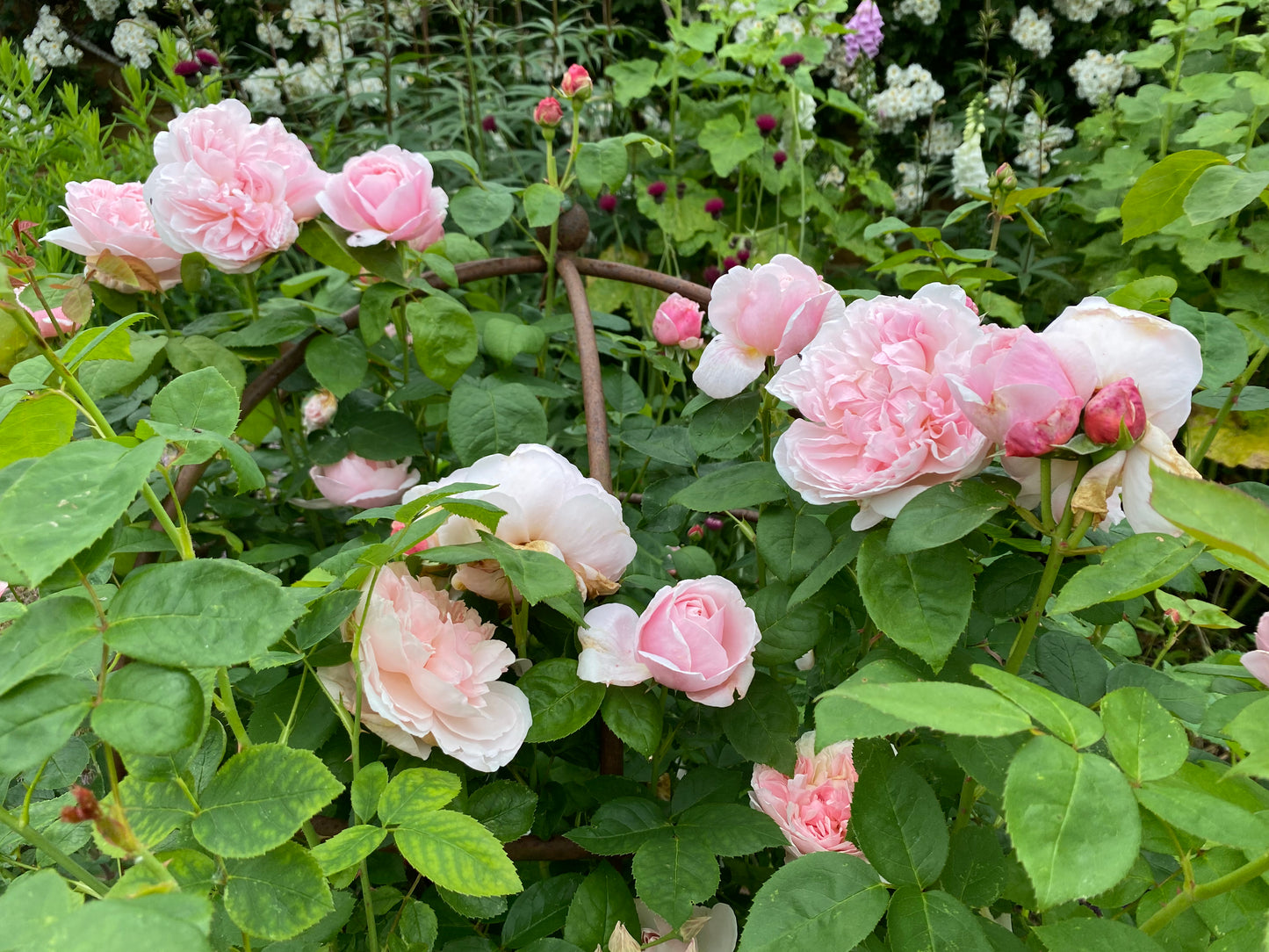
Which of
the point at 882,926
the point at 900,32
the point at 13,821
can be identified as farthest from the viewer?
the point at 900,32

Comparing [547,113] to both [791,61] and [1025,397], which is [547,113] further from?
[791,61]

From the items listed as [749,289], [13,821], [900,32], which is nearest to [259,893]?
[13,821]

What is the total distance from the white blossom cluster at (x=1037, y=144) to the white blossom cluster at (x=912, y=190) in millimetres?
285

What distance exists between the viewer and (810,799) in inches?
24.4

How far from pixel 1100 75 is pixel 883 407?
A: 285cm

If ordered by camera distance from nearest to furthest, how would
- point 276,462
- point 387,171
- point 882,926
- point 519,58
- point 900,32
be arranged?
point 882,926 < point 387,171 < point 276,462 < point 519,58 < point 900,32

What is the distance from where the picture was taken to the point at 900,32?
126 inches

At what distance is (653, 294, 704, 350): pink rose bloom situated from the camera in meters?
0.95

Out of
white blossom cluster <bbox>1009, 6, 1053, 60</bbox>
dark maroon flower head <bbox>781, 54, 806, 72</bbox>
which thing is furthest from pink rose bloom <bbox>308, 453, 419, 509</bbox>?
white blossom cluster <bbox>1009, 6, 1053, 60</bbox>

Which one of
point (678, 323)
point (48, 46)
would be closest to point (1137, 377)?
point (678, 323)

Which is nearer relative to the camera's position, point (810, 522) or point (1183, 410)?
point (1183, 410)

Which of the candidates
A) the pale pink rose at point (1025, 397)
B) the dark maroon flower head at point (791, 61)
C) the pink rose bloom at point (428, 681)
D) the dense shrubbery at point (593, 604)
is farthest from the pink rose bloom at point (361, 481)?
the dark maroon flower head at point (791, 61)

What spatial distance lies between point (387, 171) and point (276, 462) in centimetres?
47

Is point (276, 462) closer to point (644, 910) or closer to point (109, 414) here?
point (109, 414)
